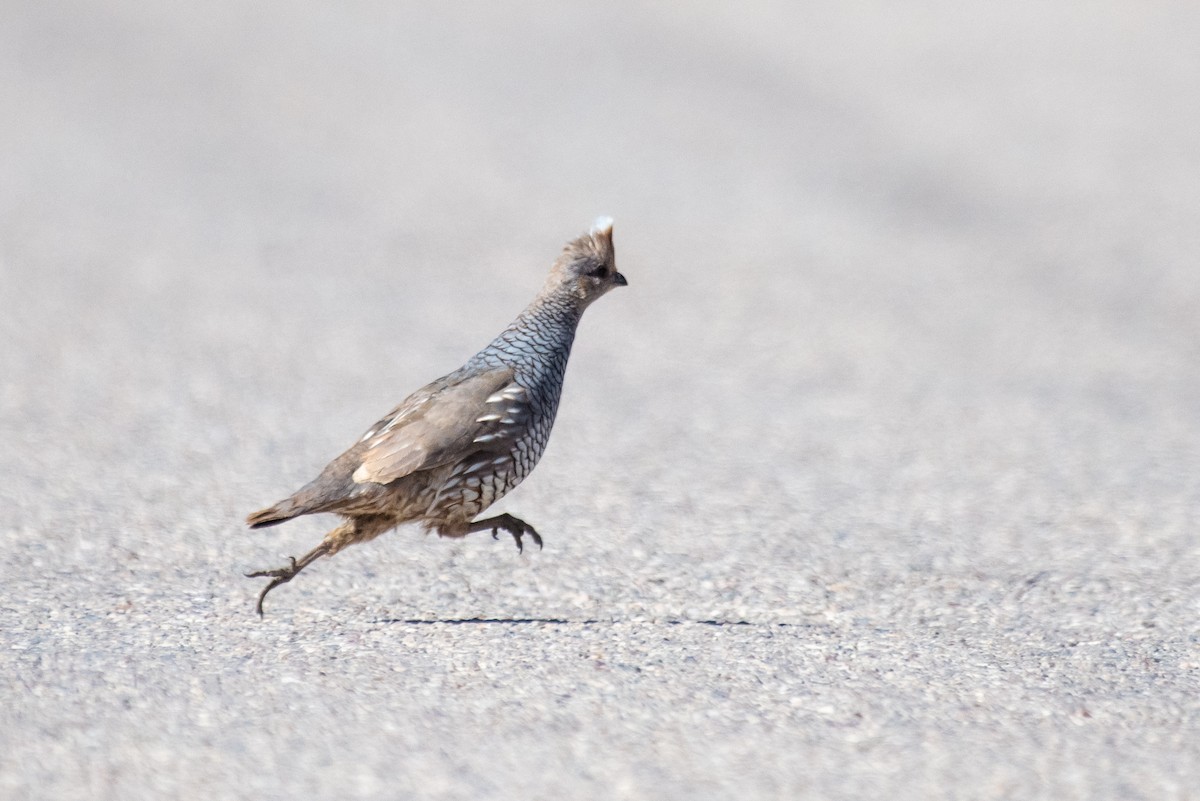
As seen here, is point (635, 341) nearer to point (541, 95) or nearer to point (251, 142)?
point (251, 142)

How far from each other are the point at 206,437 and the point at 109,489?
1.06 m

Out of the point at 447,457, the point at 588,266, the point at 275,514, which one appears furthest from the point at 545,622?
the point at 588,266

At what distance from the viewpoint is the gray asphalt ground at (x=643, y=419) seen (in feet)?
15.2

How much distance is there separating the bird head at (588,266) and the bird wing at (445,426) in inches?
25.3

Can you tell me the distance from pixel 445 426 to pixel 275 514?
0.71 m

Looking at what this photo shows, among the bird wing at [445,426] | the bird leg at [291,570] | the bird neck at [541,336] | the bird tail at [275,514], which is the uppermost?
the bird neck at [541,336]

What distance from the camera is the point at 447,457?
Result: 18.8 ft

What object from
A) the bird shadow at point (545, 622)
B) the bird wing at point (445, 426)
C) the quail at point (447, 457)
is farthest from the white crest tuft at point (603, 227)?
the bird shadow at point (545, 622)

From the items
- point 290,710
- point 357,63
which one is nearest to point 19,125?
point 357,63

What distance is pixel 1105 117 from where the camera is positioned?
58.0ft

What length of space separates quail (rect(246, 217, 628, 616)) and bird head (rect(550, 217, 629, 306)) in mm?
350

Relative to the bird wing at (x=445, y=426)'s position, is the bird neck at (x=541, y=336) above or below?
above

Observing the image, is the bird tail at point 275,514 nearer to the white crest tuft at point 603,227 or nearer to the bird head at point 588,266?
the bird head at point 588,266

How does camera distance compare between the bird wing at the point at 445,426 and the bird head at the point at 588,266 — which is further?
the bird head at the point at 588,266
